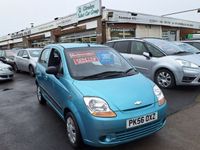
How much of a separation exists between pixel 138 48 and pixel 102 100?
15.9 feet

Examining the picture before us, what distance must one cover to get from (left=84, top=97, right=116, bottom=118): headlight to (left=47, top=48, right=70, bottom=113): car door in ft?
1.73

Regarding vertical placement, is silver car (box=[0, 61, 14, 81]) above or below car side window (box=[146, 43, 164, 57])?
below

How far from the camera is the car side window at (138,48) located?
7429 millimetres

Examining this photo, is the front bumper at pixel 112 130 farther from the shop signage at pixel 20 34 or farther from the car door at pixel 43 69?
the shop signage at pixel 20 34

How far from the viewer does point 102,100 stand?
3141 millimetres

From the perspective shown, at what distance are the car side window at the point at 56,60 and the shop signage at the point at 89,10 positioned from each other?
1506 cm

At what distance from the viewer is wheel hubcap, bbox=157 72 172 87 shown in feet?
21.9

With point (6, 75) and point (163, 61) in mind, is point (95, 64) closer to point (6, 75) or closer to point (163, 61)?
point (163, 61)

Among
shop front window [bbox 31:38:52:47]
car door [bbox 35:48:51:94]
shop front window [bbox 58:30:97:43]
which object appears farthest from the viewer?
shop front window [bbox 31:38:52:47]

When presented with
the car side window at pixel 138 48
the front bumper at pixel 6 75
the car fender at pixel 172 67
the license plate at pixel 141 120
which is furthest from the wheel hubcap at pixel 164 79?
the front bumper at pixel 6 75

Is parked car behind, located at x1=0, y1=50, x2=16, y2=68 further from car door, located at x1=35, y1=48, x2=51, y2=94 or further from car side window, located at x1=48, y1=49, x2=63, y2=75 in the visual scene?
car side window, located at x1=48, y1=49, x2=63, y2=75

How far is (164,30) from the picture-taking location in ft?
84.7

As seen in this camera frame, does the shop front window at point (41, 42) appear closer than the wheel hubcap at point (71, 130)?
No

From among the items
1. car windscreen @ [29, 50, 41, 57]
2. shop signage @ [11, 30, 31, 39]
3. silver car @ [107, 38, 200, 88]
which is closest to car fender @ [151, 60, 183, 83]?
silver car @ [107, 38, 200, 88]
